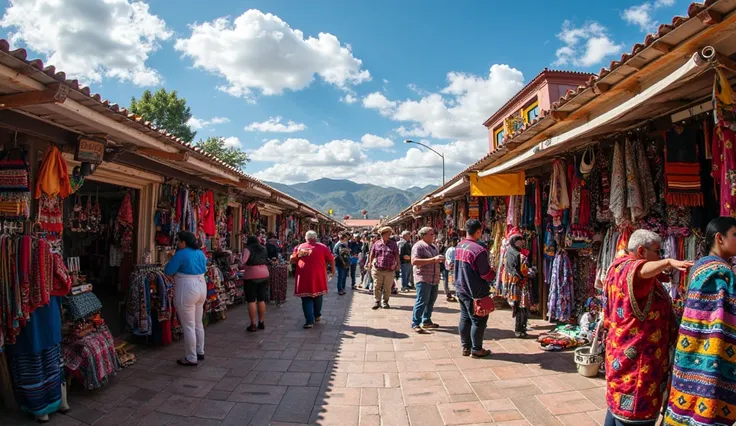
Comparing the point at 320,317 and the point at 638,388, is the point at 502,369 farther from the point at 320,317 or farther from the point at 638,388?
the point at 320,317

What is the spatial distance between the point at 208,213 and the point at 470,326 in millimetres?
5127

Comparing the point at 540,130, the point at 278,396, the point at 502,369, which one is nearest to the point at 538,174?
the point at 540,130

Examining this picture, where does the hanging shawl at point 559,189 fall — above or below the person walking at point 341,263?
above

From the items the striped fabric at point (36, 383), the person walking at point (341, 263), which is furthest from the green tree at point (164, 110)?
the striped fabric at point (36, 383)

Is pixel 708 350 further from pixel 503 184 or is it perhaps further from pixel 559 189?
pixel 503 184

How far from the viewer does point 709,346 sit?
1979 millimetres

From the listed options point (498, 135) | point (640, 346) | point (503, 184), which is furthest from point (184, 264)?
point (498, 135)

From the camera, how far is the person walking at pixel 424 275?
6.24 m

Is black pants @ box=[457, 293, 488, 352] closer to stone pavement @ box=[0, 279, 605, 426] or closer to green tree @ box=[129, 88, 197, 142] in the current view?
stone pavement @ box=[0, 279, 605, 426]

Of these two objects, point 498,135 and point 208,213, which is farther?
point 498,135

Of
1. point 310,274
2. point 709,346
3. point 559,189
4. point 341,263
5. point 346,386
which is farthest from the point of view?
point 341,263

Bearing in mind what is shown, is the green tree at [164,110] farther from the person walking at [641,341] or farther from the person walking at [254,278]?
the person walking at [641,341]

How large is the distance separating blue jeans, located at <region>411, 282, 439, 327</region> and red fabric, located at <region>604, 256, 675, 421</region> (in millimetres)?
3928

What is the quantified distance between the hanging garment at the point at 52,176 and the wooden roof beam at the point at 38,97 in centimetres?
86
